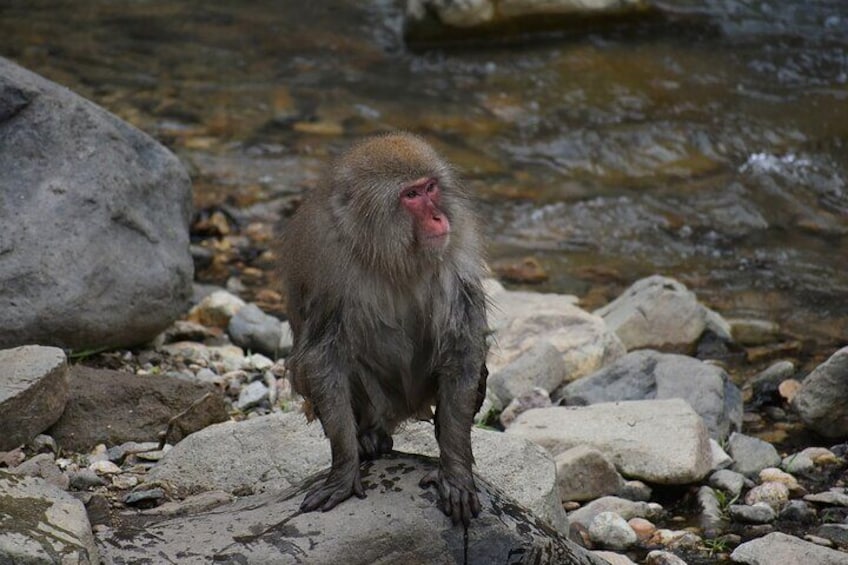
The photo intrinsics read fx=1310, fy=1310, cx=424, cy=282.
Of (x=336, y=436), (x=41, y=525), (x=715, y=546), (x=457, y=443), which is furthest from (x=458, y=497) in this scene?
(x=715, y=546)

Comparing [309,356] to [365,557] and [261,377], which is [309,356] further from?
[261,377]

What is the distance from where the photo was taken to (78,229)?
6.76 metres

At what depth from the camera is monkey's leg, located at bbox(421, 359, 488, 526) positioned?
4391 mm

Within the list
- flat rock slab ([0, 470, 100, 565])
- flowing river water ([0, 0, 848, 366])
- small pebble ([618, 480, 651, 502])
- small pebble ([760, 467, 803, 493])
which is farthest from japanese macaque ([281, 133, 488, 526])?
flowing river water ([0, 0, 848, 366])

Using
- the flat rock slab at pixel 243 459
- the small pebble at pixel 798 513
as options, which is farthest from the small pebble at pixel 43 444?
the small pebble at pixel 798 513

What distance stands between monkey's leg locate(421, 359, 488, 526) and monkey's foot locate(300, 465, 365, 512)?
0.77 feet

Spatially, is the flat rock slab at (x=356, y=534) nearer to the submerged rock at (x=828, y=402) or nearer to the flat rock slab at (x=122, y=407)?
the flat rock slab at (x=122, y=407)

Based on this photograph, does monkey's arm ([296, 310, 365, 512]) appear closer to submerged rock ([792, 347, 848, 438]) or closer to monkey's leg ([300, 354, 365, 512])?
monkey's leg ([300, 354, 365, 512])

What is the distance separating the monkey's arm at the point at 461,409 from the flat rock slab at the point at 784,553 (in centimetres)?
154

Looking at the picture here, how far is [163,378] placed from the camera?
6.47 meters

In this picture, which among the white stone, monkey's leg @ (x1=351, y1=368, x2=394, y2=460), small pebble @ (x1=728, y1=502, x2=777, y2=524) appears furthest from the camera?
the white stone

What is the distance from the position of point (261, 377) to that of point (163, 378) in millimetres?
867

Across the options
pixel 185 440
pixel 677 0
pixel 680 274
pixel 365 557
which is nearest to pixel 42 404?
pixel 185 440

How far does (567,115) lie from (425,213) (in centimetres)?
865
